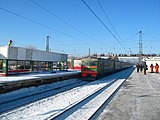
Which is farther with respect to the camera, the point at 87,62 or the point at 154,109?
the point at 87,62

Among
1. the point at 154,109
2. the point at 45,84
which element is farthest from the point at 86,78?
the point at 154,109

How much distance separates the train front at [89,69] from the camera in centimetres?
2722

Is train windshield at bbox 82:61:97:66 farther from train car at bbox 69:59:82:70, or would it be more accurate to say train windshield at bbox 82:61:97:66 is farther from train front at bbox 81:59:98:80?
train car at bbox 69:59:82:70

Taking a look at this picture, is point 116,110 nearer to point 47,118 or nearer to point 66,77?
point 47,118

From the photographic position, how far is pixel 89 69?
27.6 m

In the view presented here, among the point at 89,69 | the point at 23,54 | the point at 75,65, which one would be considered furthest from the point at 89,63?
the point at 75,65

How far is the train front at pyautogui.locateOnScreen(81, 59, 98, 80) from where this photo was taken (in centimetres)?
2722

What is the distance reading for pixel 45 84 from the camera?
20844mm

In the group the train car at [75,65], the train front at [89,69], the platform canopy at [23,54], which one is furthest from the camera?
the train car at [75,65]

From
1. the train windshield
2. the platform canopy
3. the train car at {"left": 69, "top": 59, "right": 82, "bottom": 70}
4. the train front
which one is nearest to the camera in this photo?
the platform canopy

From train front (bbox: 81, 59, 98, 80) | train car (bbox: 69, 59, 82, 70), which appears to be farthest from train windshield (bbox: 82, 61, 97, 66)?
train car (bbox: 69, 59, 82, 70)

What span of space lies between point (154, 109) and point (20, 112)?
18.5 feet

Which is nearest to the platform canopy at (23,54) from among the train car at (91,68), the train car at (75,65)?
the train car at (91,68)

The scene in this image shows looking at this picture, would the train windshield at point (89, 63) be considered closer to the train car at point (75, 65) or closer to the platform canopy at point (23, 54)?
the platform canopy at point (23, 54)
